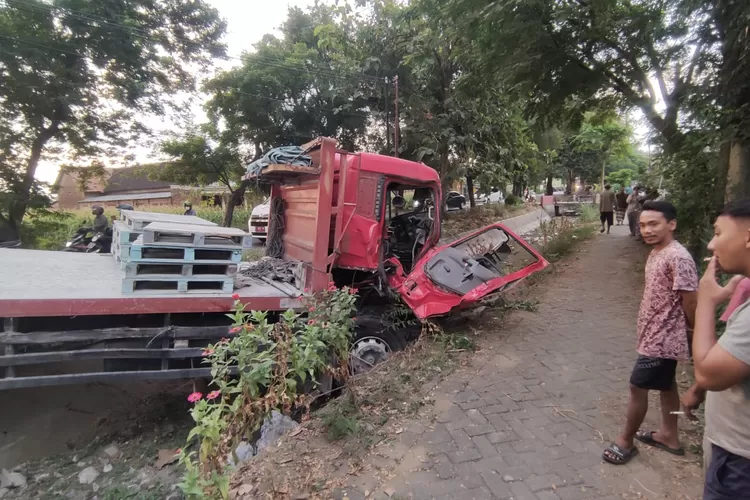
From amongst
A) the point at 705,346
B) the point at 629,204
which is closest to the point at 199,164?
the point at 629,204

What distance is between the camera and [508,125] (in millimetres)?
13414

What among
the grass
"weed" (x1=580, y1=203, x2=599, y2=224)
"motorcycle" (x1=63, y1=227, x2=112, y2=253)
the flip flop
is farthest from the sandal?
"weed" (x1=580, y1=203, x2=599, y2=224)

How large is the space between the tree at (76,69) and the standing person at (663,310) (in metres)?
13.5

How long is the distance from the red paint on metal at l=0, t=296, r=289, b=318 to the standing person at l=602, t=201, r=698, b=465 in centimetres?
289

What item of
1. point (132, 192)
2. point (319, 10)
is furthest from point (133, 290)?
point (132, 192)

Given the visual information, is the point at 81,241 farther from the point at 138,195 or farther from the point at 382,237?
the point at 138,195

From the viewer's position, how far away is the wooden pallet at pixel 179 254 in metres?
3.17

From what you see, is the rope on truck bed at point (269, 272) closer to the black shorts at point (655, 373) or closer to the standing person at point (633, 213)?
the black shorts at point (655, 373)

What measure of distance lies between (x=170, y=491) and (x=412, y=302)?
274cm

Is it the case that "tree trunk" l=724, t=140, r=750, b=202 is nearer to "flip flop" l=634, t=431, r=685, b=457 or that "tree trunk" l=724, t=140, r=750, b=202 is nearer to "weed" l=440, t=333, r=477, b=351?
"weed" l=440, t=333, r=477, b=351

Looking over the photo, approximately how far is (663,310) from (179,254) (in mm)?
3471

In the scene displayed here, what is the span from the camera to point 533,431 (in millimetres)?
3004

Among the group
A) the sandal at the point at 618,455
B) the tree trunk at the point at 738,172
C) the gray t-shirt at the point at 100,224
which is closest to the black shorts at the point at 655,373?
the sandal at the point at 618,455

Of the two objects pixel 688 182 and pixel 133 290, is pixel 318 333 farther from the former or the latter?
pixel 688 182
